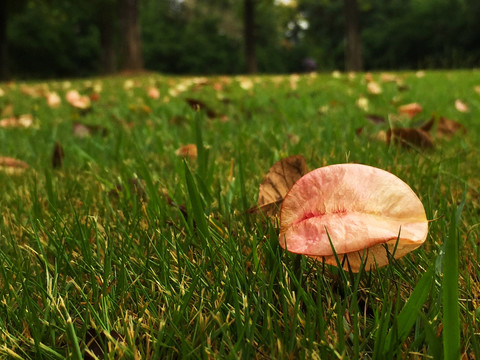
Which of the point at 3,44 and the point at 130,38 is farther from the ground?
the point at 3,44

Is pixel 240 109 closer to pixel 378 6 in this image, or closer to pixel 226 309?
pixel 226 309

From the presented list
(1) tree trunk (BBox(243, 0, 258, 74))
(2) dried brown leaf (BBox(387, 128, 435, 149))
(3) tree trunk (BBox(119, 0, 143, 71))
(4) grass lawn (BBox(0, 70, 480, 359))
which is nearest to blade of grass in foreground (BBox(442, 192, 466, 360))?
(4) grass lawn (BBox(0, 70, 480, 359))

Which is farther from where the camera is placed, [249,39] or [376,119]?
[249,39]

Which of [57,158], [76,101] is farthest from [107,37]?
[57,158]

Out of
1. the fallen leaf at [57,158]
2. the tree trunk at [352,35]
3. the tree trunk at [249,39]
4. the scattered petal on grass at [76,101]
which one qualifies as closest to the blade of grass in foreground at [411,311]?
the fallen leaf at [57,158]

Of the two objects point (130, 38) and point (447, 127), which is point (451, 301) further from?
point (130, 38)

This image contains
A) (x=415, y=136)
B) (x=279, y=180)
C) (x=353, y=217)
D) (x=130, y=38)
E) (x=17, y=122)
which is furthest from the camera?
(x=130, y=38)
